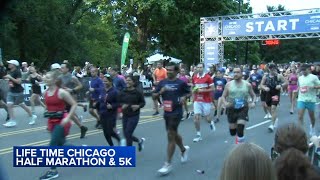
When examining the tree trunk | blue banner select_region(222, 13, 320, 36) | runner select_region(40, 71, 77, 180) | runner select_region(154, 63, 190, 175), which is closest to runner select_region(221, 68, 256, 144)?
runner select_region(154, 63, 190, 175)

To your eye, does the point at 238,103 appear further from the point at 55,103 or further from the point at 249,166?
the point at 249,166

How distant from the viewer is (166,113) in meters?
8.23

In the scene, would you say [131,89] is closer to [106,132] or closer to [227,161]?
[106,132]

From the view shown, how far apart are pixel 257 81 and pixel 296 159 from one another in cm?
1742

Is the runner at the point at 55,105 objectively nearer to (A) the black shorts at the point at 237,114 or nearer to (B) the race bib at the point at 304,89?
(A) the black shorts at the point at 237,114

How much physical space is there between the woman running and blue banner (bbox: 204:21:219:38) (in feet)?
68.2

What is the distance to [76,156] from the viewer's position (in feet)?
21.9

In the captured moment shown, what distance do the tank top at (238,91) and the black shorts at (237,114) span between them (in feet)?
0.68

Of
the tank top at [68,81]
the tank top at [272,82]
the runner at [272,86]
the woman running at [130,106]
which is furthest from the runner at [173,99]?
the tank top at [272,82]

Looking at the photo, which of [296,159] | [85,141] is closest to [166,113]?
[85,141]

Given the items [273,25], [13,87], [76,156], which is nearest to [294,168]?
[76,156]

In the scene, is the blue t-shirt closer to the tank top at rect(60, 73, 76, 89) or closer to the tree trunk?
the tank top at rect(60, 73, 76, 89)

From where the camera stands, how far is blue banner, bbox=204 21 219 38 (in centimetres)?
2897

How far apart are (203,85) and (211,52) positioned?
17.2 m
